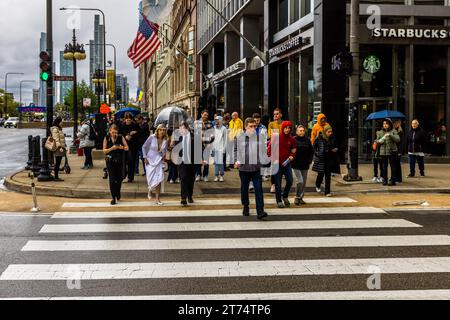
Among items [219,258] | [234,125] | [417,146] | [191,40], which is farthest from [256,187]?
[191,40]

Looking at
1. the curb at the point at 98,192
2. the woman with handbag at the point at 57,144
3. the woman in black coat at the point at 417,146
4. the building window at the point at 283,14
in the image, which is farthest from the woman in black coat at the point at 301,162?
the building window at the point at 283,14

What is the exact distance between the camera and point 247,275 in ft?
22.0

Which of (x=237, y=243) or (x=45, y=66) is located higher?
(x=45, y=66)

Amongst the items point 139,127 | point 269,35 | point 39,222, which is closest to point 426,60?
point 269,35

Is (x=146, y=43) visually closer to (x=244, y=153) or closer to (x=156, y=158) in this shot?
(x=156, y=158)

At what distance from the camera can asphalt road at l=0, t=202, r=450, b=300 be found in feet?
20.1

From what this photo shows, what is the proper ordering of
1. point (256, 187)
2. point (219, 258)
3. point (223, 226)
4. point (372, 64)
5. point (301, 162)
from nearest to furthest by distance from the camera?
1. point (219, 258)
2. point (223, 226)
3. point (256, 187)
4. point (301, 162)
5. point (372, 64)

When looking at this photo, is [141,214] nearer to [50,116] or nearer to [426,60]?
[50,116]

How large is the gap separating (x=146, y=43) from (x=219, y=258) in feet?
92.2

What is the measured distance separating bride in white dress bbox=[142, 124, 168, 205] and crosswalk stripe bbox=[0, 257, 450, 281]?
5.22 metres

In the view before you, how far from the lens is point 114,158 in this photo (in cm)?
1228

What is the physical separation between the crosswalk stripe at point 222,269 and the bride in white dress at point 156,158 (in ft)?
17.1

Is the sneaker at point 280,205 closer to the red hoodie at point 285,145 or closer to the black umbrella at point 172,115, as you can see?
the red hoodie at point 285,145

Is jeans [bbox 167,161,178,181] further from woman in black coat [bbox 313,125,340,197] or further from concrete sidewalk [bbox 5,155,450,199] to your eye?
woman in black coat [bbox 313,125,340,197]
